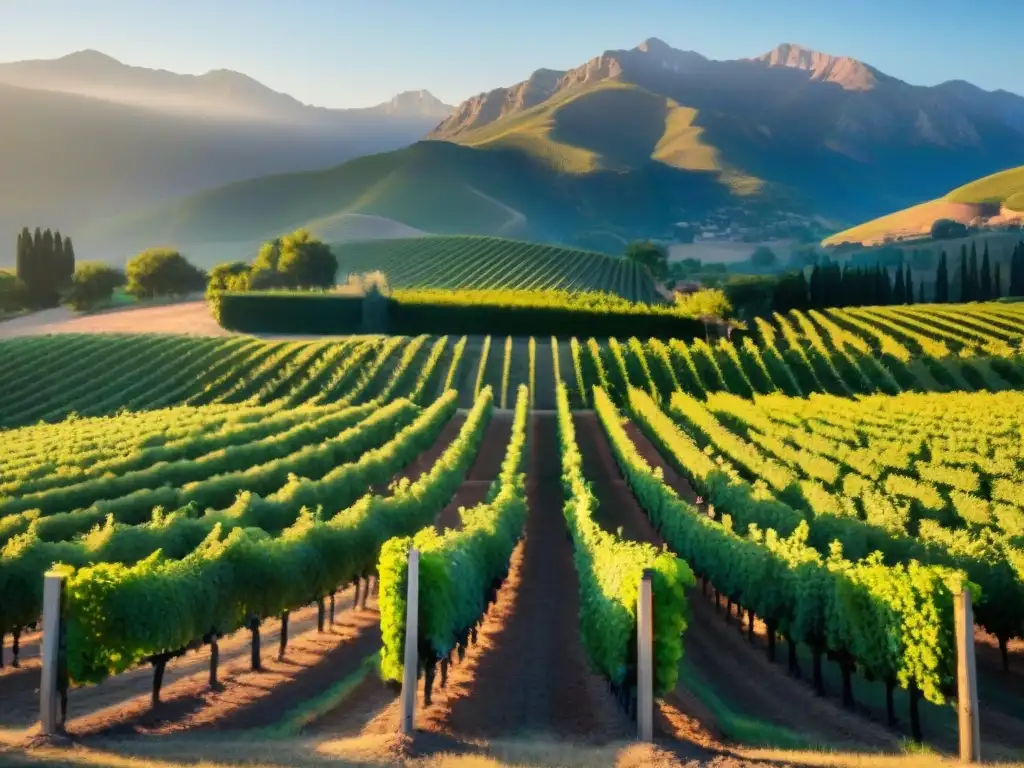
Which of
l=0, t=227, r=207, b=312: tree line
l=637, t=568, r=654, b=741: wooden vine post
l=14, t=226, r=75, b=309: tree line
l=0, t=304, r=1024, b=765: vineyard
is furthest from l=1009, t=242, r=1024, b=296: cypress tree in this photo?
l=637, t=568, r=654, b=741: wooden vine post

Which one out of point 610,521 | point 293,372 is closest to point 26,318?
point 293,372

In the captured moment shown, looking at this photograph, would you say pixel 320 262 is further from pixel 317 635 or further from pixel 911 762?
pixel 911 762

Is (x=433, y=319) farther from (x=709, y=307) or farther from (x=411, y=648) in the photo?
(x=411, y=648)

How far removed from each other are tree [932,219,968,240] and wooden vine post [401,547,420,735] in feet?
575

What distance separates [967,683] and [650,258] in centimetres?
13819

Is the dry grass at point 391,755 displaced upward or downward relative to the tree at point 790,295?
downward

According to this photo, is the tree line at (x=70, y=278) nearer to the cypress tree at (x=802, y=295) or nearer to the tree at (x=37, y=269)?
the tree at (x=37, y=269)

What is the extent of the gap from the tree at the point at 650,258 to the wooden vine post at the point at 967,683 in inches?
5220

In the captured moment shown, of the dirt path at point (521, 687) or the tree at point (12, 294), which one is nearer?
the dirt path at point (521, 687)

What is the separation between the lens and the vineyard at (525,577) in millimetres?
13469

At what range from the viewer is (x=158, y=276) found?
105375 mm

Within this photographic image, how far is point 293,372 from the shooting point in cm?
6084

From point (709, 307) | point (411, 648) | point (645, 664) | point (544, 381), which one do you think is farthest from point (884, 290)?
point (411, 648)

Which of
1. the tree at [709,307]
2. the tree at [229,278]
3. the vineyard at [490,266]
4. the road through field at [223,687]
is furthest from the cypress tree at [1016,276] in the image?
the road through field at [223,687]
